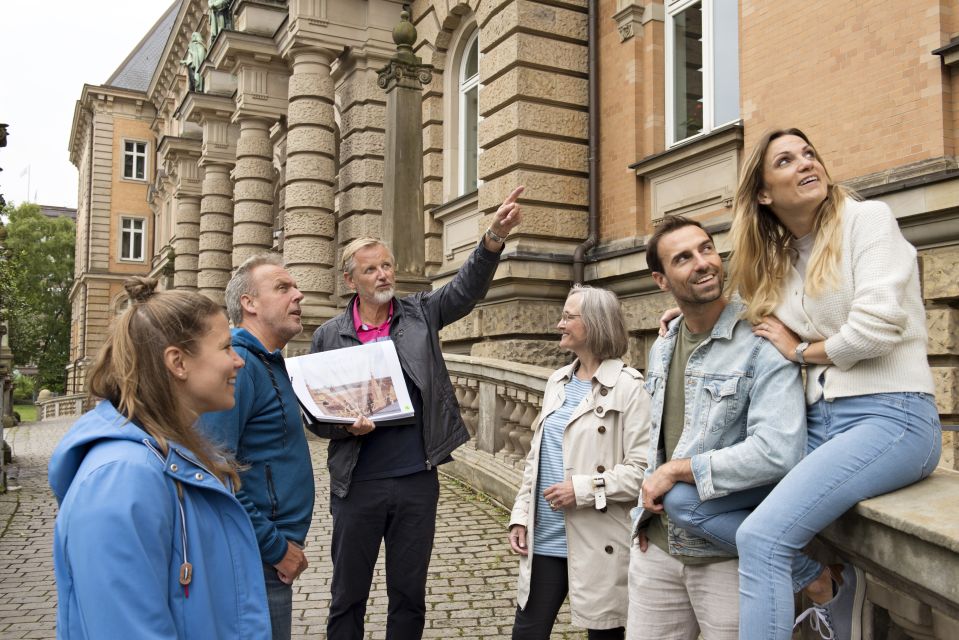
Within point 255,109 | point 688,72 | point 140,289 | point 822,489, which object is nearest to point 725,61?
point 688,72

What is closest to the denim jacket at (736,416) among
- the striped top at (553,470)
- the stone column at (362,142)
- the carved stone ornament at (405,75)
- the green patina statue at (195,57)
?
the striped top at (553,470)

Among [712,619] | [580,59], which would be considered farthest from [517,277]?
[712,619]

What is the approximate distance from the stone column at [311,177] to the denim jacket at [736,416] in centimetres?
1247

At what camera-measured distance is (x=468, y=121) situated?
13492 mm

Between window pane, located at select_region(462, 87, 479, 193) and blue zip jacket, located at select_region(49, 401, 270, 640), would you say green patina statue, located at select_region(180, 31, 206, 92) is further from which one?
blue zip jacket, located at select_region(49, 401, 270, 640)

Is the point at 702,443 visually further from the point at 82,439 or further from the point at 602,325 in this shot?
the point at 82,439

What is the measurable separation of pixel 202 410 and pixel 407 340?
1.81 metres

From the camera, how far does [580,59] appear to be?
10938 mm

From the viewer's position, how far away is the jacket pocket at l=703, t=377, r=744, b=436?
7.77 ft

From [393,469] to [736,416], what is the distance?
70.0 inches

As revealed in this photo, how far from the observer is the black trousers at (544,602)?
10.6 feet

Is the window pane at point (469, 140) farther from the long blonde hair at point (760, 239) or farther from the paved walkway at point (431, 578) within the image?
the long blonde hair at point (760, 239)

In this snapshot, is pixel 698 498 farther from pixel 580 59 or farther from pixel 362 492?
pixel 580 59

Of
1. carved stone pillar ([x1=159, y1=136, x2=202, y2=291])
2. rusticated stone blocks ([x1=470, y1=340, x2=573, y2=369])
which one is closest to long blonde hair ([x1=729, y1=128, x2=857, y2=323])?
rusticated stone blocks ([x1=470, y1=340, x2=573, y2=369])
